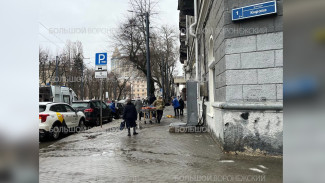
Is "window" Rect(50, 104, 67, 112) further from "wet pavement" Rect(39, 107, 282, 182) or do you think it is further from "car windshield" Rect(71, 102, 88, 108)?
"car windshield" Rect(71, 102, 88, 108)

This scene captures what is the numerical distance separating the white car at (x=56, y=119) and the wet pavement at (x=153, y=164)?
168cm

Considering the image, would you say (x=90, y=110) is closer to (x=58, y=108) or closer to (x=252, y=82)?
(x=58, y=108)

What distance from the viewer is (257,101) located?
6742 millimetres

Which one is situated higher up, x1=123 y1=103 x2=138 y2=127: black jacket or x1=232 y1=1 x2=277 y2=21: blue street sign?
x1=232 y1=1 x2=277 y2=21: blue street sign

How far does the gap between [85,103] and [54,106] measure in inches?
191

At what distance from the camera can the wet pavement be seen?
513cm

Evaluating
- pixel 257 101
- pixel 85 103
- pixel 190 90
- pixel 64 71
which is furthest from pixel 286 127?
pixel 64 71

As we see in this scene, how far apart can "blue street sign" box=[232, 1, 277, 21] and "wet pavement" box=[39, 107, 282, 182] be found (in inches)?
136

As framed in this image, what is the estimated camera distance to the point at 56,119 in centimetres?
1088

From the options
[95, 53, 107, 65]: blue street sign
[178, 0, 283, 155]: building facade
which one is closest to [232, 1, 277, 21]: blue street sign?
[178, 0, 283, 155]: building facade

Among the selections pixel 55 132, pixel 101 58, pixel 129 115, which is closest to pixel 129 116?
pixel 129 115

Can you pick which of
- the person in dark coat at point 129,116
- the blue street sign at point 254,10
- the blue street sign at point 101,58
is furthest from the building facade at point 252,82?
the blue street sign at point 101,58

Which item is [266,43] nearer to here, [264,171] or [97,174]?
[264,171]

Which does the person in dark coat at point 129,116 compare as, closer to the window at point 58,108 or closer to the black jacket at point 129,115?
the black jacket at point 129,115
